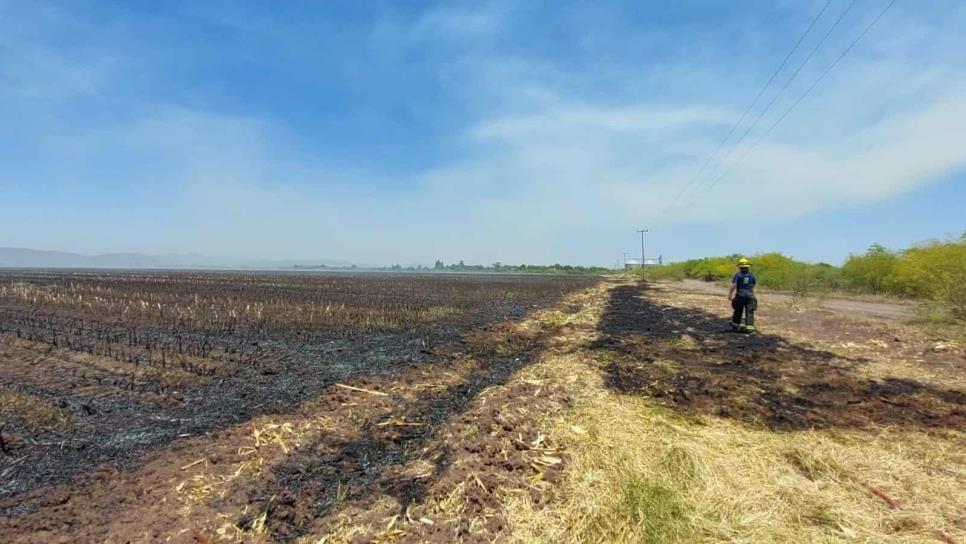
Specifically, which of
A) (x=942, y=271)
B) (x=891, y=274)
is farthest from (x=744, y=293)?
(x=891, y=274)

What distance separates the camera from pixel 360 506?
342cm

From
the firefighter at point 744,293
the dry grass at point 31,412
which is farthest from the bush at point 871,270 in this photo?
→ the dry grass at point 31,412

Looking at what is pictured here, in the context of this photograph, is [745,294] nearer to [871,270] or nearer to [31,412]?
[31,412]

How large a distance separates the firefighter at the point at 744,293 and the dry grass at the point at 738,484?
6.46 m

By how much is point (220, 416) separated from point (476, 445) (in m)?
3.24

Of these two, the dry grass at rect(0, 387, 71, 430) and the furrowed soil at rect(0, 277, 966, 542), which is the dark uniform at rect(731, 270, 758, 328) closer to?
the furrowed soil at rect(0, 277, 966, 542)

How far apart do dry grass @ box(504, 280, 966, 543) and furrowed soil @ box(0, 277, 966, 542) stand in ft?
0.07

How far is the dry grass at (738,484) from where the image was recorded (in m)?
3.24

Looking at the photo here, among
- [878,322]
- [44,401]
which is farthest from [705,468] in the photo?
[878,322]

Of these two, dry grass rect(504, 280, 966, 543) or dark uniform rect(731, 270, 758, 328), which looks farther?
dark uniform rect(731, 270, 758, 328)

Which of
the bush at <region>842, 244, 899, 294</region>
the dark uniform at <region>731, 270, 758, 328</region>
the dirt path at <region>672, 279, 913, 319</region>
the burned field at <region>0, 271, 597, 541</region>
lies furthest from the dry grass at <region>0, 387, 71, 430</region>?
the bush at <region>842, 244, 899, 294</region>

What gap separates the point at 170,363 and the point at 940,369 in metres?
13.8

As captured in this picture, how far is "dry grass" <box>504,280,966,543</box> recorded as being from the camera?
3.24 metres

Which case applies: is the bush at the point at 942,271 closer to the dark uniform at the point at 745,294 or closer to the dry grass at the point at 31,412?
the dark uniform at the point at 745,294
